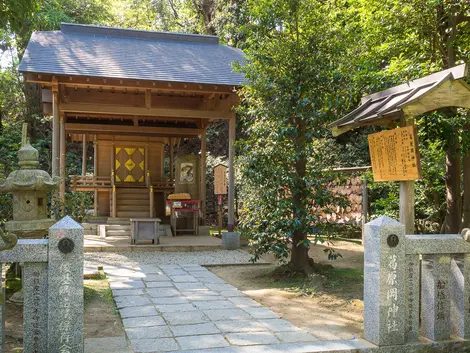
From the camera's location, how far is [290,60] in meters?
7.20

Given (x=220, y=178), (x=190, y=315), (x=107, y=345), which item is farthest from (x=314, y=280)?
(x=220, y=178)

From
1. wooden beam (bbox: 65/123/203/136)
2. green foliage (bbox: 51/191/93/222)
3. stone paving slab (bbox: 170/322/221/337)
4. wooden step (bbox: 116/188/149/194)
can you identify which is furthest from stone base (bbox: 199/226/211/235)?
stone paving slab (bbox: 170/322/221/337)

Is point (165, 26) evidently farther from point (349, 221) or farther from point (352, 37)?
→ point (352, 37)

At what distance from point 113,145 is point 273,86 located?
9.78 metres

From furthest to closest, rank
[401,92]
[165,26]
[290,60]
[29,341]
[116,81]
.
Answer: [165,26]
[116,81]
[290,60]
[401,92]
[29,341]

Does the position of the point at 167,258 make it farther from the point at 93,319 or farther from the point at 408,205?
the point at 408,205

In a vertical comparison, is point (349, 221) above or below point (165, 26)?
below

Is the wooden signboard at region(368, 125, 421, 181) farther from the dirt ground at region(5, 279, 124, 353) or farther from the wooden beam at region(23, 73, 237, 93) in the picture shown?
the wooden beam at region(23, 73, 237, 93)

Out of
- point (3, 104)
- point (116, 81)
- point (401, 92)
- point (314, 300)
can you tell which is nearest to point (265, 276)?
point (314, 300)

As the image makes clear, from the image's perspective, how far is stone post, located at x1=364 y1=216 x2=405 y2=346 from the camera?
163 inches

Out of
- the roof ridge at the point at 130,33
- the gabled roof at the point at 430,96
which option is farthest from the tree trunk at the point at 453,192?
the roof ridge at the point at 130,33

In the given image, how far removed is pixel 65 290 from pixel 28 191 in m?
2.89

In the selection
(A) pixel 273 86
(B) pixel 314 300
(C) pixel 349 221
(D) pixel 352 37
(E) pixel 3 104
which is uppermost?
(E) pixel 3 104

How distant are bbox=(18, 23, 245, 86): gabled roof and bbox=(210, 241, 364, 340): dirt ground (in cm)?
461
